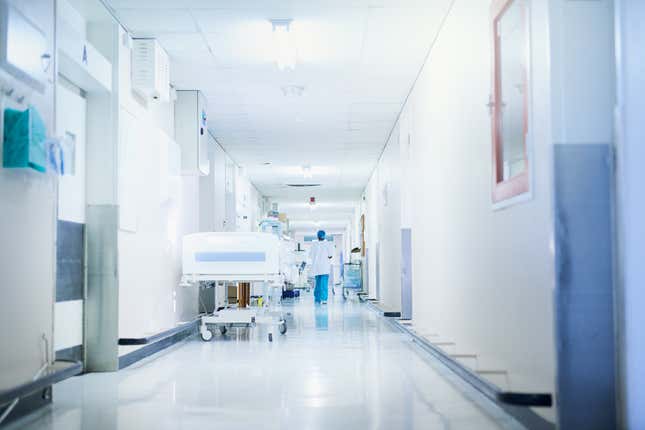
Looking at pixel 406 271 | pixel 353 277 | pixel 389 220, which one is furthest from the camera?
pixel 353 277

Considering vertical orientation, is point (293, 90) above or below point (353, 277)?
above

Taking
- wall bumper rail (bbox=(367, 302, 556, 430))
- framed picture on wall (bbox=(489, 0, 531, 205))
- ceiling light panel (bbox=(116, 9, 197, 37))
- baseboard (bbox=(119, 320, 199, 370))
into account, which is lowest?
baseboard (bbox=(119, 320, 199, 370))

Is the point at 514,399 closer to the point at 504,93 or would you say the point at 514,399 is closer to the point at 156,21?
the point at 504,93

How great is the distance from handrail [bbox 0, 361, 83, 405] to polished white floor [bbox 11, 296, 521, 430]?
0.28m

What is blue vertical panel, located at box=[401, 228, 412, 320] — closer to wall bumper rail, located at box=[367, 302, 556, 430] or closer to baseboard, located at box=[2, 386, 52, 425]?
wall bumper rail, located at box=[367, 302, 556, 430]

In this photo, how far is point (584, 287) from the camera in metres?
2.85

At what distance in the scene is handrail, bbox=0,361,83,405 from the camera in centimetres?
293

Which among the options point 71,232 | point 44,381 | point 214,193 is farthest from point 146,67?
point 214,193

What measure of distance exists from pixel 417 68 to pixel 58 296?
4315 millimetres

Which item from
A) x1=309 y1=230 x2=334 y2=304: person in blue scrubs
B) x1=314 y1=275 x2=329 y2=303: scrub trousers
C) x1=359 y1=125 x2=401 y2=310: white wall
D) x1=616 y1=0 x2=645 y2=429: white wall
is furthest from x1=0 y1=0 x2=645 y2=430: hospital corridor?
x1=314 y1=275 x2=329 y2=303: scrub trousers

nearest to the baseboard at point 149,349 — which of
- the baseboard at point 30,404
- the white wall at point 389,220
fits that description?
the baseboard at point 30,404

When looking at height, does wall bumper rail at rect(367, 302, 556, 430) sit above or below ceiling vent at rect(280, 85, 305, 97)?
below

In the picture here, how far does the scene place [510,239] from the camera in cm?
383

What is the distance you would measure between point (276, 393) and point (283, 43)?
3.23m
